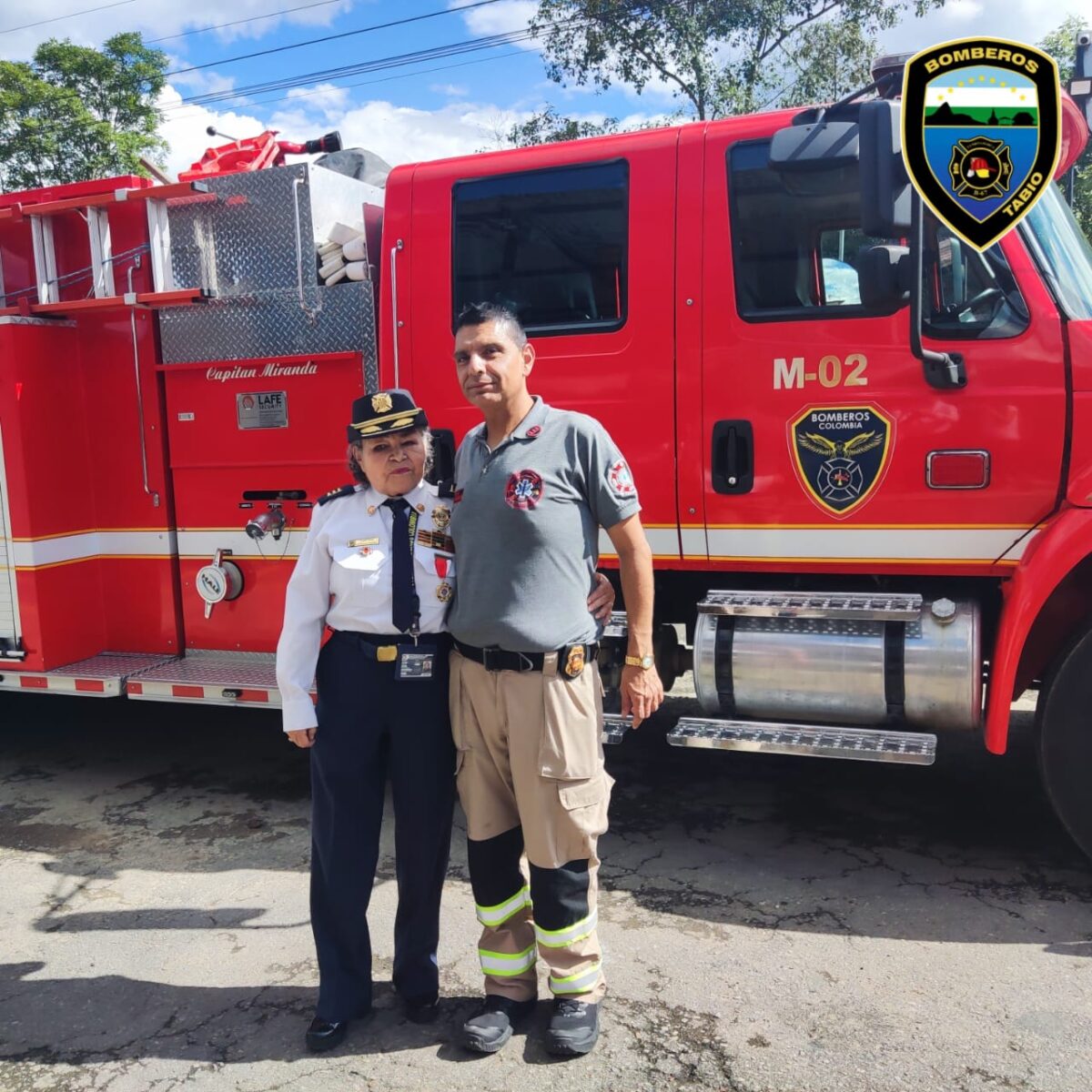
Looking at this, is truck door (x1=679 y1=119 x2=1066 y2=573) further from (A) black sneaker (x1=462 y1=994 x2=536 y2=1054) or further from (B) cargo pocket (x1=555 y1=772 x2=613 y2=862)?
(A) black sneaker (x1=462 y1=994 x2=536 y2=1054)

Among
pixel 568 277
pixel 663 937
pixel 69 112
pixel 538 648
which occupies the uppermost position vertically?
pixel 69 112

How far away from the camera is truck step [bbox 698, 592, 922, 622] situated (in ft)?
11.5

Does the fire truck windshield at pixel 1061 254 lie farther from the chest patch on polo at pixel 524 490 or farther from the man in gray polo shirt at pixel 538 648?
the chest patch on polo at pixel 524 490

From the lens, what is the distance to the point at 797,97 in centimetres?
1688

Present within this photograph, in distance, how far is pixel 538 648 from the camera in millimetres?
2674

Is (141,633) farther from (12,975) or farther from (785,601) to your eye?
(785,601)

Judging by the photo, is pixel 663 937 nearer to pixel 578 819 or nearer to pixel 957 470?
pixel 578 819

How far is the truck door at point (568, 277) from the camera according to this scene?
3.76 m

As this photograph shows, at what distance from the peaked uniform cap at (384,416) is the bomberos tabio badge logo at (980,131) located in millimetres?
1707

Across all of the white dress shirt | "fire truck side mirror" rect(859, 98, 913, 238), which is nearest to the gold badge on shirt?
the white dress shirt

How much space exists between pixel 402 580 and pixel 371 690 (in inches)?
11.8

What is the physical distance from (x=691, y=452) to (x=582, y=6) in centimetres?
1554

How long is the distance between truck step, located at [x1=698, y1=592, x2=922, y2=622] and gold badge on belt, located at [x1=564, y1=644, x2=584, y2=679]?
1071 millimetres

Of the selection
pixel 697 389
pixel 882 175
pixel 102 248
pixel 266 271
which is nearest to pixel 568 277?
pixel 697 389
